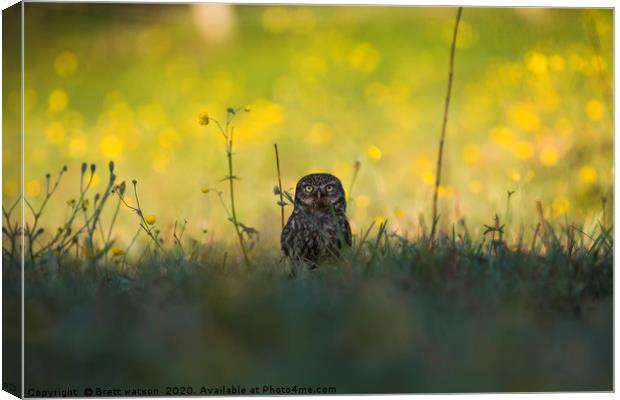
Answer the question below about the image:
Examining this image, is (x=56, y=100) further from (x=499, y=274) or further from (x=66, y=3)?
(x=499, y=274)

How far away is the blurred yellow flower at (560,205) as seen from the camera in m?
4.79

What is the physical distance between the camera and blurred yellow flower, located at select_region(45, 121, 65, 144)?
15.4 ft

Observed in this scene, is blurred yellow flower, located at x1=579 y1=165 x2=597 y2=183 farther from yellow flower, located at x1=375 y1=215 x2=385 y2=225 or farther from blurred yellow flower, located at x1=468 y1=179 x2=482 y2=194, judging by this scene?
yellow flower, located at x1=375 y1=215 x2=385 y2=225

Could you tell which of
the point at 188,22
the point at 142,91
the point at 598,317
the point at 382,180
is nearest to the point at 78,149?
the point at 142,91

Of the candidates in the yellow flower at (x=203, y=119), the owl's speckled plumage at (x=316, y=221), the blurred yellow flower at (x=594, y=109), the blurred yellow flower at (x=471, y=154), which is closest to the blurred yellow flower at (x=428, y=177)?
the blurred yellow flower at (x=471, y=154)

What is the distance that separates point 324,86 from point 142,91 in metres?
0.78

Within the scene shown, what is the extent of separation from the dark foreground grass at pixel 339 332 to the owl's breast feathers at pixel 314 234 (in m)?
0.53

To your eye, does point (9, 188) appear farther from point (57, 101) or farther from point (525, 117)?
point (525, 117)

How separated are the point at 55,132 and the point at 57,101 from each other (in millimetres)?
196

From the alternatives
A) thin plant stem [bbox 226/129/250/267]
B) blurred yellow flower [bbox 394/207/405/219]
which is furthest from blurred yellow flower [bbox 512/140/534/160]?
thin plant stem [bbox 226/129/250/267]

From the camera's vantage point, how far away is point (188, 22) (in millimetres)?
4633

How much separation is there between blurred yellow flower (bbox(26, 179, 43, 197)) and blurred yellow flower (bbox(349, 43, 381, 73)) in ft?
4.34

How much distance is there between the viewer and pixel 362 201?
17.0 feet

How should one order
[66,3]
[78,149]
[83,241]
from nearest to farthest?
[66,3], [83,241], [78,149]
